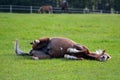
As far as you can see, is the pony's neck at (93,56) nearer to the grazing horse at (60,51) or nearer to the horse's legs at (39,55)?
the grazing horse at (60,51)

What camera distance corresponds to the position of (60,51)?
14086 mm

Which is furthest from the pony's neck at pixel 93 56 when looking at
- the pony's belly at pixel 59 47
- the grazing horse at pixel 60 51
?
the pony's belly at pixel 59 47

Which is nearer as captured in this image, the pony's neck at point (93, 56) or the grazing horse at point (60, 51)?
the grazing horse at point (60, 51)

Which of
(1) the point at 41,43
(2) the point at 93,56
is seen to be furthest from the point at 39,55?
(2) the point at 93,56

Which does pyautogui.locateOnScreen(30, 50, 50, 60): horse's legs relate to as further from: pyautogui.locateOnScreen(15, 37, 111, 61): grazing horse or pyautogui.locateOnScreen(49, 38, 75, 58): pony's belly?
pyautogui.locateOnScreen(49, 38, 75, 58): pony's belly

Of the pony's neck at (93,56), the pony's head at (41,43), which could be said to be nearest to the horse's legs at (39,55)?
the pony's head at (41,43)

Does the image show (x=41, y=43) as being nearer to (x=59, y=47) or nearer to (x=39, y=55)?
(x=39, y=55)

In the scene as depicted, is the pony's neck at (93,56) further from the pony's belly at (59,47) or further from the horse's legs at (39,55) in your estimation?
the horse's legs at (39,55)

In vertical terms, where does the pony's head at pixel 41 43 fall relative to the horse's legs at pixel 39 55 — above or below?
above

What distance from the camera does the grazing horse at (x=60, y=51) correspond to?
13.9 m

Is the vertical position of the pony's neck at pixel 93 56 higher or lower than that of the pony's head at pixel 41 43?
lower

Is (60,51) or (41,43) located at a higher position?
(41,43)

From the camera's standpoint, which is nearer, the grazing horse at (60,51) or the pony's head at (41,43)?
the grazing horse at (60,51)

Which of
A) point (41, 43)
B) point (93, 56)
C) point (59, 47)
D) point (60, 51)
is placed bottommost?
point (93, 56)
